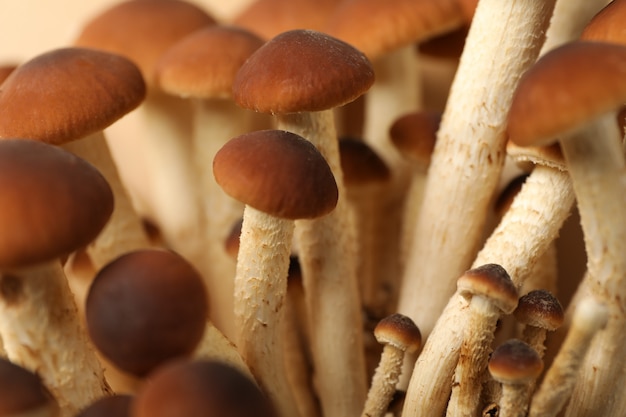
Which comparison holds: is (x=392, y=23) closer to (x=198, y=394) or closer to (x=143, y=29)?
(x=143, y=29)

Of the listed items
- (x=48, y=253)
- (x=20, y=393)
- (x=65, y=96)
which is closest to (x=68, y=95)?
(x=65, y=96)

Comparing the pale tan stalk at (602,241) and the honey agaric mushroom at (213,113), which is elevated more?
the pale tan stalk at (602,241)

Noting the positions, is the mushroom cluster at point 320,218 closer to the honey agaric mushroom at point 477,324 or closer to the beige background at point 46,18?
the honey agaric mushroom at point 477,324

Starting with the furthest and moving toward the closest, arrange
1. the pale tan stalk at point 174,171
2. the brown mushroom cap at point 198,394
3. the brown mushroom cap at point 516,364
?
the pale tan stalk at point 174,171
the brown mushroom cap at point 516,364
the brown mushroom cap at point 198,394

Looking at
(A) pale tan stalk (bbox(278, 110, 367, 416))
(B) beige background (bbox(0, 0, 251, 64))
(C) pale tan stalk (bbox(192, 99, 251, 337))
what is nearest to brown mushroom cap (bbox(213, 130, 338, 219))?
(A) pale tan stalk (bbox(278, 110, 367, 416))

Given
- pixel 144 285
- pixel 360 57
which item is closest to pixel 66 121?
pixel 144 285

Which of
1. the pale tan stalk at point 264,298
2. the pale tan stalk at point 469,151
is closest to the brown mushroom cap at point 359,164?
the pale tan stalk at point 469,151

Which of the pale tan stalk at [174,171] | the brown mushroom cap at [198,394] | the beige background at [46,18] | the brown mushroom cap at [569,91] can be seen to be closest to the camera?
the brown mushroom cap at [198,394]
